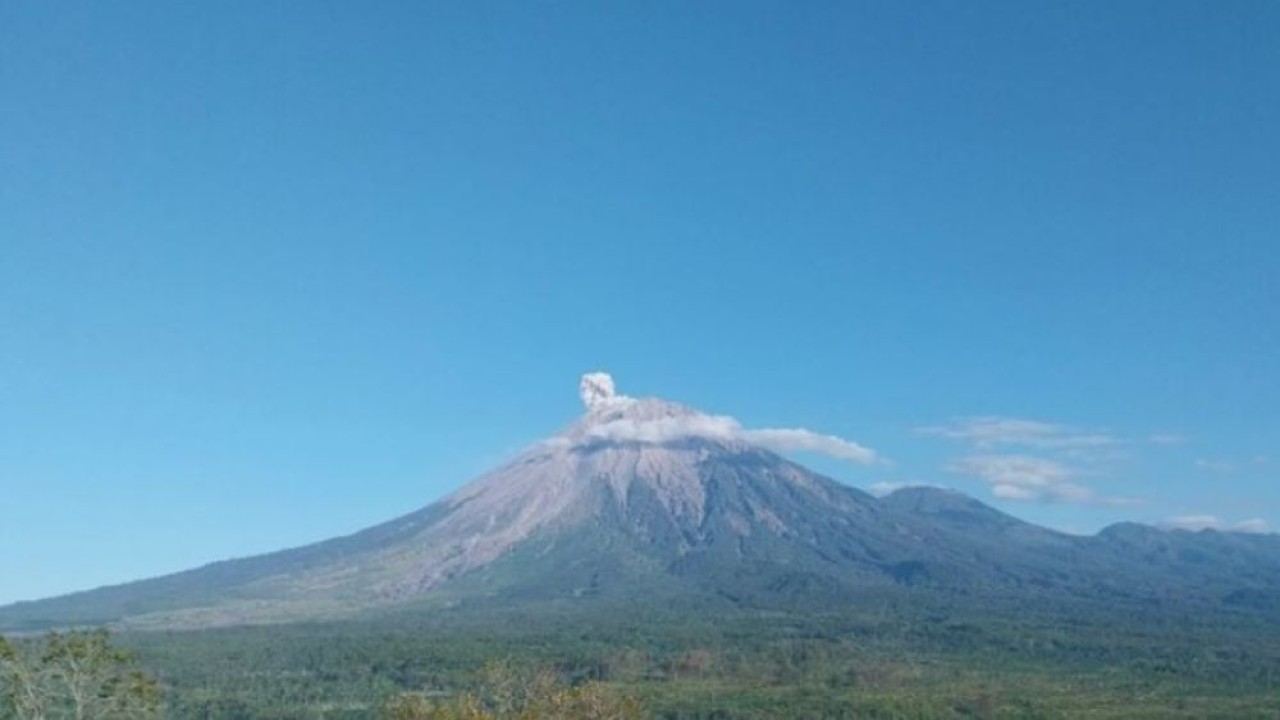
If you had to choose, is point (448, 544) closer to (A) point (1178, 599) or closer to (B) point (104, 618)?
(B) point (104, 618)

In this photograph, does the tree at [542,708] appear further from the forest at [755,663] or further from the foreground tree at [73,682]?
the forest at [755,663]

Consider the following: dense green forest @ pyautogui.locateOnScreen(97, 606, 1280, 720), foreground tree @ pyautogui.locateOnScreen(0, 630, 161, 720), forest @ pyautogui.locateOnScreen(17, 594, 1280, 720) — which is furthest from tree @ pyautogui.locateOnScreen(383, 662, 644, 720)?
dense green forest @ pyautogui.locateOnScreen(97, 606, 1280, 720)

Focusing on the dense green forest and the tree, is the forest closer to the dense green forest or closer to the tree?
the dense green forest

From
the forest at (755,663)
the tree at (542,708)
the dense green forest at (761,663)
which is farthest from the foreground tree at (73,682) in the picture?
the dense green forest at (761,663)

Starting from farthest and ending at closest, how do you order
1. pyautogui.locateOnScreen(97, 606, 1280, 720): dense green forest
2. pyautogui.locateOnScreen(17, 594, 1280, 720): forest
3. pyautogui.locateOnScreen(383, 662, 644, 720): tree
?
pyautogui.locateOnScreen(97, 606, 1280, 720): dense green forest < pyautogui.locateOnScreen(17, 594, 1280, 720): forest < pyautogui.locateOnScreen(383, 662, 644, 720): tree

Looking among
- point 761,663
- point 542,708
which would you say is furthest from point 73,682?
point 761,663

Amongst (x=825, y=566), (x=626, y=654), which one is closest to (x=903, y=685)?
(x=626, y=654)
